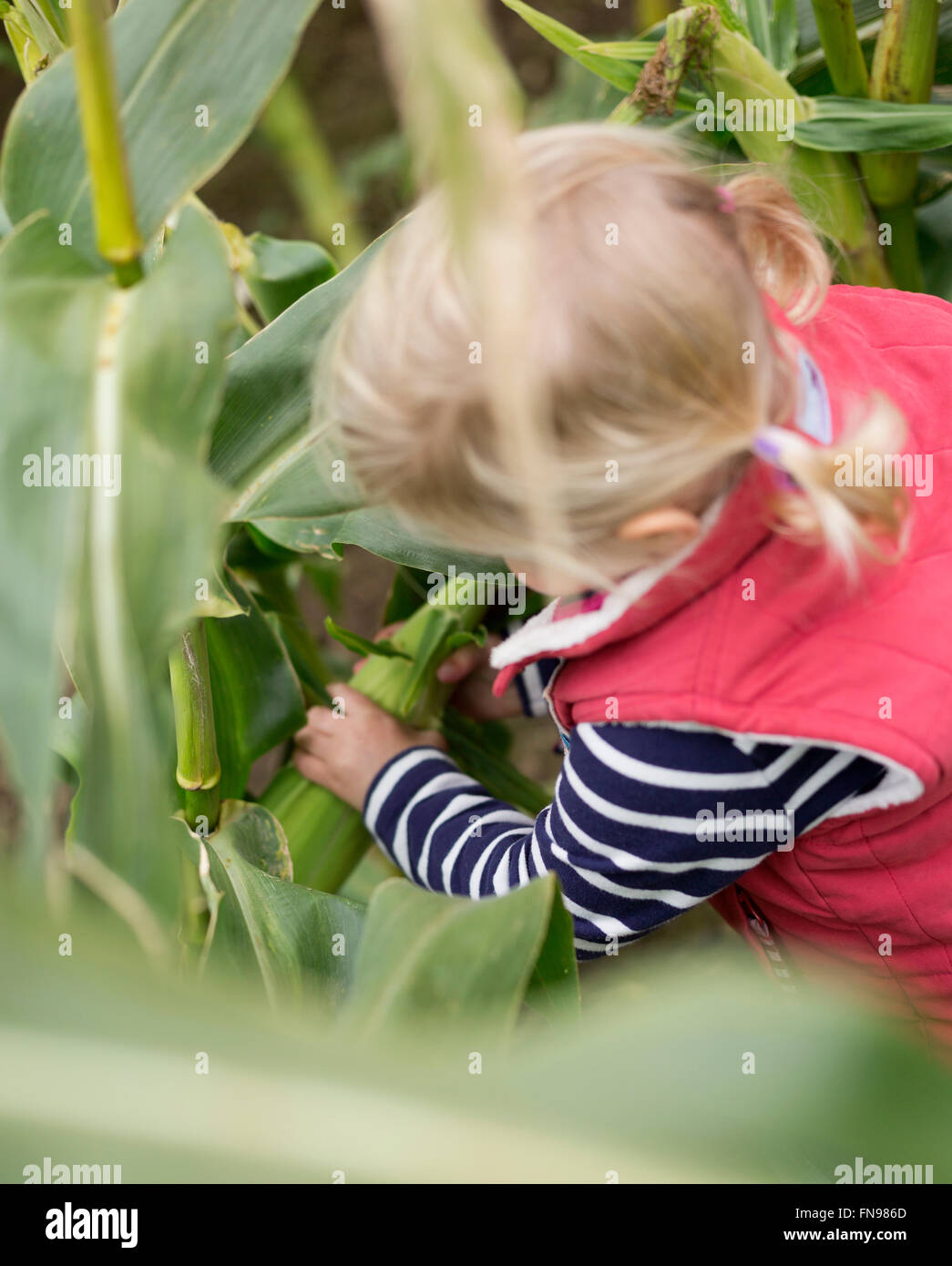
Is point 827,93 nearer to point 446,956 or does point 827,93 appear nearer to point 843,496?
point 843,496

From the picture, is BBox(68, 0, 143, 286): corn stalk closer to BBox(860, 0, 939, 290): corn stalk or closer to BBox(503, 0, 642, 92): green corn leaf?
BBox(503, 0, 642, 92): green corn leaf

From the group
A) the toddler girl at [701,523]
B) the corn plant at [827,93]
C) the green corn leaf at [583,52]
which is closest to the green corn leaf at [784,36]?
the corn plant at [827,93]

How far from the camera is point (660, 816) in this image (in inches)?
17.6

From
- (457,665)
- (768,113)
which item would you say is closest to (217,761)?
(457,665)

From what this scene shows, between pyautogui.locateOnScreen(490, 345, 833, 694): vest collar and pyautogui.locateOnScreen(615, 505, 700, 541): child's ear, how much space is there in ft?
0.06

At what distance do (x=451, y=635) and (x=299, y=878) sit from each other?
0.62ft

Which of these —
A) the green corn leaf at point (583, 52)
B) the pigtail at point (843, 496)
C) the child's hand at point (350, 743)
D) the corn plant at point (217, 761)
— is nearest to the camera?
the corn plant at point (217, 761)

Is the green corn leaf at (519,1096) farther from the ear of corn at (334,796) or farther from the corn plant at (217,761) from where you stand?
the ear of corn at (334,796)

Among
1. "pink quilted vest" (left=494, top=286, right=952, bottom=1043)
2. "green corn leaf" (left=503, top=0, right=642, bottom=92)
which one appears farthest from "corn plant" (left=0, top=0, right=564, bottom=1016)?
"green corn leaf" (left=503, top=0, right=642, bottom=92)

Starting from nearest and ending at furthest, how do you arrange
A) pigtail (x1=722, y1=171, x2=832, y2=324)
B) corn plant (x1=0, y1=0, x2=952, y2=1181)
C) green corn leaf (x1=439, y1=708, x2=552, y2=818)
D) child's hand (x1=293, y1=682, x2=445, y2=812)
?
corn plant (x1=0, y1=0, x2=952, y2=1181) → pigtail (x1=722, y1=171, x2=832, y2=324) → child's hand (x1=293, y1=682, x2=445, y2=812) → green corn leaf (x1=439, y1=708, x2=552, y2=818)

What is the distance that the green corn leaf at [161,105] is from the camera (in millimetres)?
393

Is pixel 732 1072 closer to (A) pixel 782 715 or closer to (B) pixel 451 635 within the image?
(A) pixel 782 715

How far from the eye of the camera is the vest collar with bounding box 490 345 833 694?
41 centimetres

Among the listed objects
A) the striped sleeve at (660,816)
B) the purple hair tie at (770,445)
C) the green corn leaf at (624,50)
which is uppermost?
the green corn leaf at (624,50)
